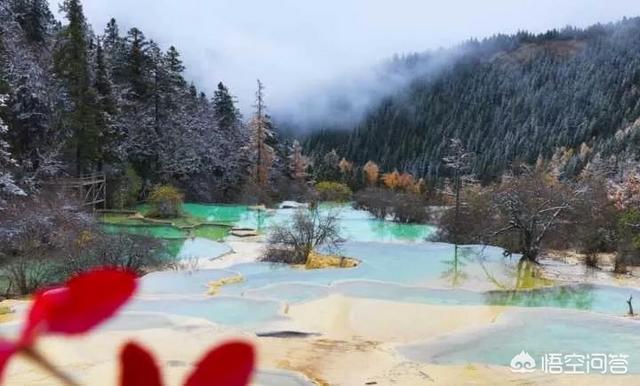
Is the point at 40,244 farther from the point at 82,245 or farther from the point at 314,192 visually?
the point at 314,192

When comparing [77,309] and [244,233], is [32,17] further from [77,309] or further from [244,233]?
[77,309]

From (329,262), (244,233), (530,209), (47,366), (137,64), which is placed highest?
(137,64)

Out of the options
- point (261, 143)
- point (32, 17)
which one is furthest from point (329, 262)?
point (261, 143)

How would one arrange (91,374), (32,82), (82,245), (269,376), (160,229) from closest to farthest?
(91,374) < (269,376) < (82,245) < (32,82) < (160,229)

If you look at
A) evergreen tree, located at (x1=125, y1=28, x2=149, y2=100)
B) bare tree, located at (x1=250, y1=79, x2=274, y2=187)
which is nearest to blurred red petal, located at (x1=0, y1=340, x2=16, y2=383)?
evergreen tree, located at (x1=125, y1=28, x2=149, y2=100)

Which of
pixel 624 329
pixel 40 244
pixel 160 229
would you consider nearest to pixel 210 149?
pixel 160 229

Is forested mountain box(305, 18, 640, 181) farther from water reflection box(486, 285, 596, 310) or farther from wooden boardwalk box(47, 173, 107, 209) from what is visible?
water reflection box(486, 285, 596, 310)
